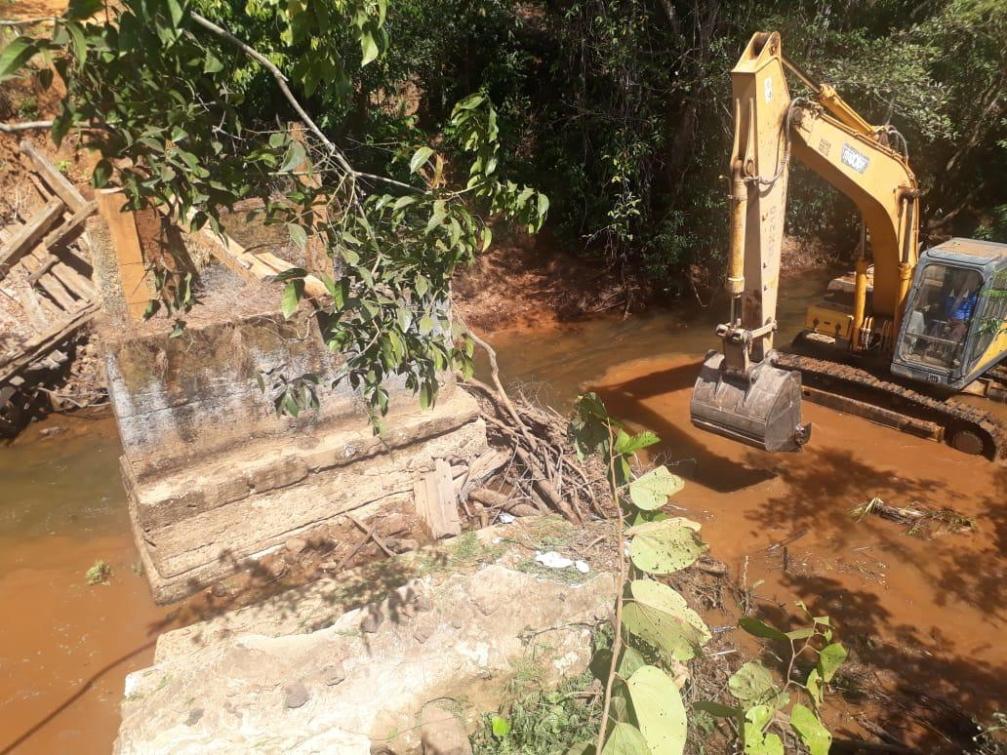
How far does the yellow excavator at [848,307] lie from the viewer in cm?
597

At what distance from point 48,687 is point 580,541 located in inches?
162

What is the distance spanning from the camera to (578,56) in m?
11.6

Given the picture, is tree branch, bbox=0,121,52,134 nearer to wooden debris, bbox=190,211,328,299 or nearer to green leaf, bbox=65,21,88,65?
green leaf, bbox=65,21,88,65

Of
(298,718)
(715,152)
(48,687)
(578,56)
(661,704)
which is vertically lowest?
(48,687)

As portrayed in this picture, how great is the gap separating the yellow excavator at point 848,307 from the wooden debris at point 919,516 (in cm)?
115

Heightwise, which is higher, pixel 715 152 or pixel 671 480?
pixel 715 152

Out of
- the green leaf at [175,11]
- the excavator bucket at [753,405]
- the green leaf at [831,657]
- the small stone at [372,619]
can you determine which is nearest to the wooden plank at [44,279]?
the small stone at [372,619]

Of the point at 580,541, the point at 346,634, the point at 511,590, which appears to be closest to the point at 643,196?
the point at 580,541

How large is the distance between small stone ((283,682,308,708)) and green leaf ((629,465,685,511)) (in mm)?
3139

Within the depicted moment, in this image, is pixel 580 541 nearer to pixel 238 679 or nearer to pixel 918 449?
pixel 238 679

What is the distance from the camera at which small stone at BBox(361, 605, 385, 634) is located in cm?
464

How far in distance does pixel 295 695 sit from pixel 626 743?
11.1 feet

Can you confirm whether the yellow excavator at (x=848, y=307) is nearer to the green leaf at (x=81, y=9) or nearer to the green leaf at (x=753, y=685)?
the green leaf at (x=753, y=685)

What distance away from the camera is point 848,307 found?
9.12m
